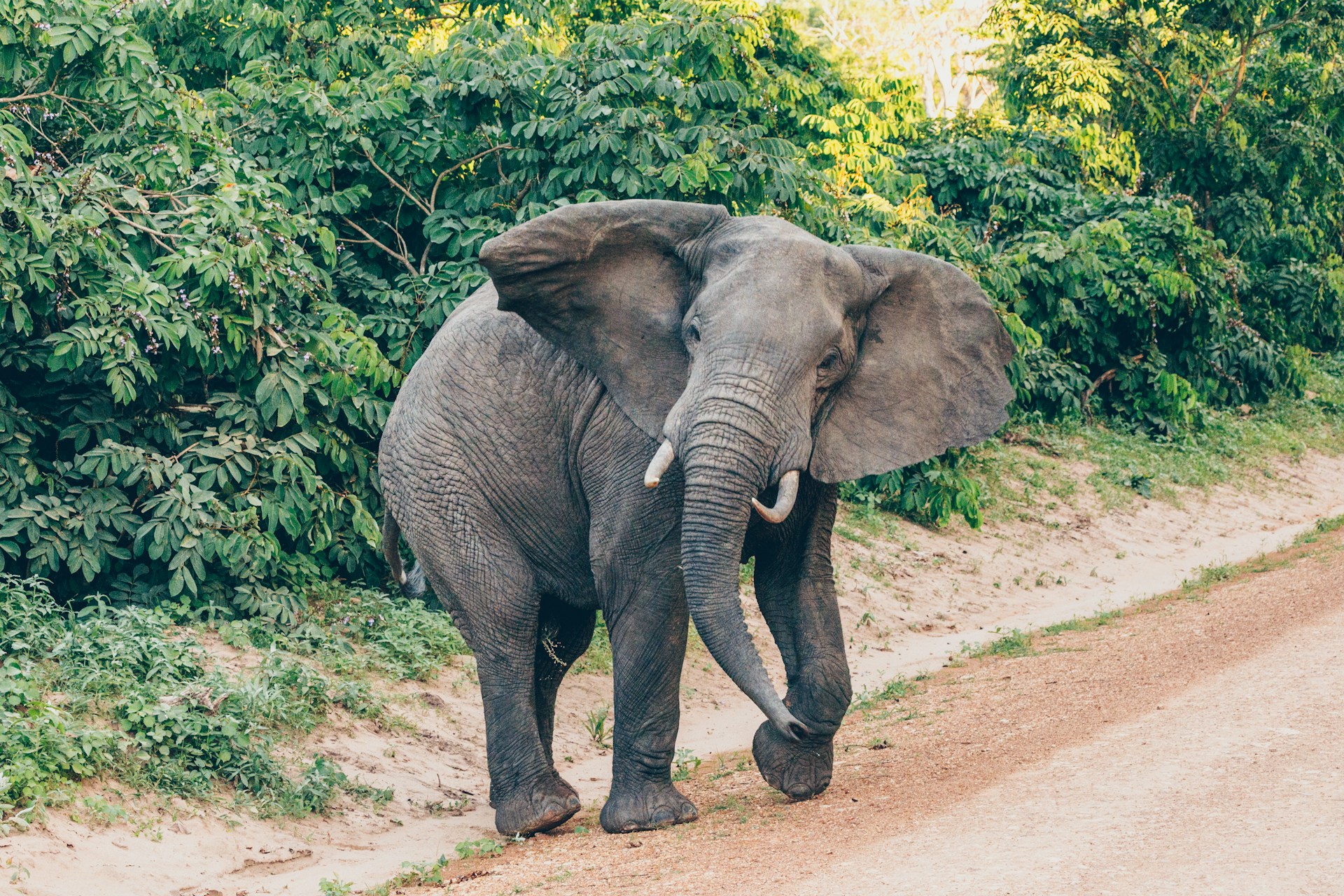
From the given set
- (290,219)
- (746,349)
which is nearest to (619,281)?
(746,349)

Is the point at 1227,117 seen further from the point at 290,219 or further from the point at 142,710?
the point at 142,710

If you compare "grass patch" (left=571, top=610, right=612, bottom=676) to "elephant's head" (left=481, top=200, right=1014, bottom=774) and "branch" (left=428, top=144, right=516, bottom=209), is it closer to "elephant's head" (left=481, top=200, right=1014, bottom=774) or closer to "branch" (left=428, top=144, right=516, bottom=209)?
"branch" (left=428, top=144, right=516, bottom=209)

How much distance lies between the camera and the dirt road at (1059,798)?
14.6 feet

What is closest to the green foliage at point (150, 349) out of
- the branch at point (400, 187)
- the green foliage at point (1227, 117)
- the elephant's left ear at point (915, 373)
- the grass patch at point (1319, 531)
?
the branch at point (400, 187)

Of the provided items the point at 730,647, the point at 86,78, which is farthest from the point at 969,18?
the point at 730,647

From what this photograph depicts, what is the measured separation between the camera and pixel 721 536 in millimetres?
5207

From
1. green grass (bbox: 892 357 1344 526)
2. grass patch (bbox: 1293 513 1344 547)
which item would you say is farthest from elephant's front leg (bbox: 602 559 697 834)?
grass patch (bbox: 1293 513 1344 547)

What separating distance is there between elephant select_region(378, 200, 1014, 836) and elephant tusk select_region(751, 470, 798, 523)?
1 cm

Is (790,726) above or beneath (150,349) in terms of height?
beneath

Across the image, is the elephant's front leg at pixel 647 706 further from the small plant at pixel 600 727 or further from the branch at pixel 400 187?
the branch at pixel 400 187

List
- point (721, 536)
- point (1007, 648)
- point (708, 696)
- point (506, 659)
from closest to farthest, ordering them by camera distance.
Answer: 1. point (721, 536)
2. point (506, 659)
3. point (708, 696)
4. point (1007, 648)

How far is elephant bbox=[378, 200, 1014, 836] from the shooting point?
5270 millimetres

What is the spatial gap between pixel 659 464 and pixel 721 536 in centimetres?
35

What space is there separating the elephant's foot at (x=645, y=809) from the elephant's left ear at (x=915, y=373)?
60.5 inches
